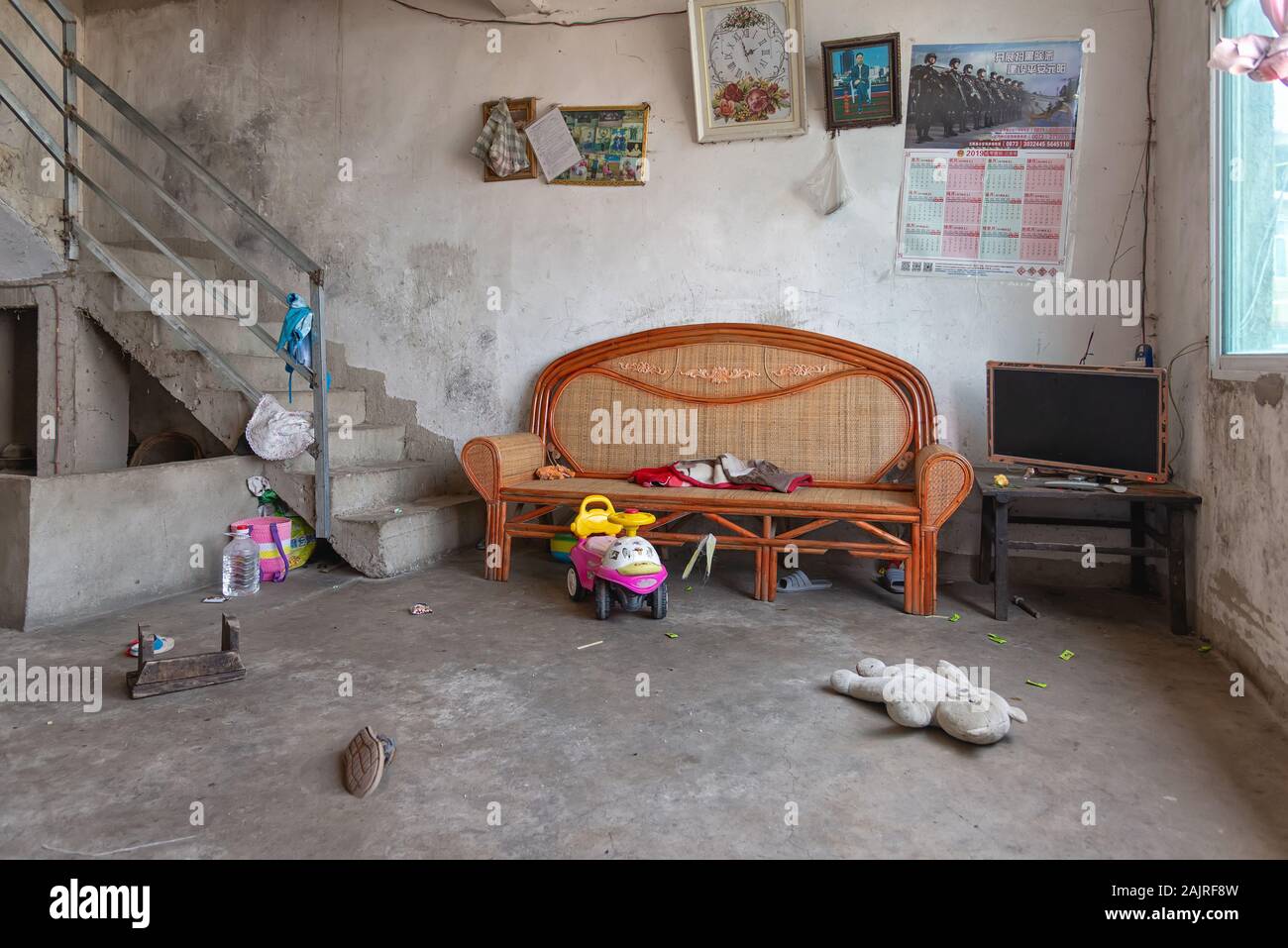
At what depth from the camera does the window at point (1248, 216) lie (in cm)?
261

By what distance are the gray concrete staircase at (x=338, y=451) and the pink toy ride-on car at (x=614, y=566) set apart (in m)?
1.03

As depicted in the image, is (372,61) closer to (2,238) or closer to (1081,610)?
(2,238)

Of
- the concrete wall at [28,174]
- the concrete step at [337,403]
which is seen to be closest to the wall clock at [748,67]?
the concrete step at [337,403]

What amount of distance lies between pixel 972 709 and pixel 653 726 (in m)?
0.88

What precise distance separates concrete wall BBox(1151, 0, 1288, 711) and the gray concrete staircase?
3.51m

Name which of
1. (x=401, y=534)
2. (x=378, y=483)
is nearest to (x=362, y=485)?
(x=378, y=483)

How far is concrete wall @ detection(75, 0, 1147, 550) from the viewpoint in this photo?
4066 mm

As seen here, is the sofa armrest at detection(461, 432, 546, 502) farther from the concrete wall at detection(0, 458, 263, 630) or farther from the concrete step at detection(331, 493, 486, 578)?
the concrete wall at detection(0, 458, 263, 630)

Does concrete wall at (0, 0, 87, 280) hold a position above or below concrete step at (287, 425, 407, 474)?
above

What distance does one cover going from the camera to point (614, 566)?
333cm

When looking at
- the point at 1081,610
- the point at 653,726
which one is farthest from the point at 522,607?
the point at 1081,610

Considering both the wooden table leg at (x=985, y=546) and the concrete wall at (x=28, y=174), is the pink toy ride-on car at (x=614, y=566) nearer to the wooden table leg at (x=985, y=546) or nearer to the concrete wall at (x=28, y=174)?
the wooden table leg at (x=985, y=546)

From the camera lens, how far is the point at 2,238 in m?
4.14

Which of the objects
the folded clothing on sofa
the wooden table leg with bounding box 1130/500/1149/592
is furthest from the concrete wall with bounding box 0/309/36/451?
the wooden table leg with bounding box 1130/500/1149/592
